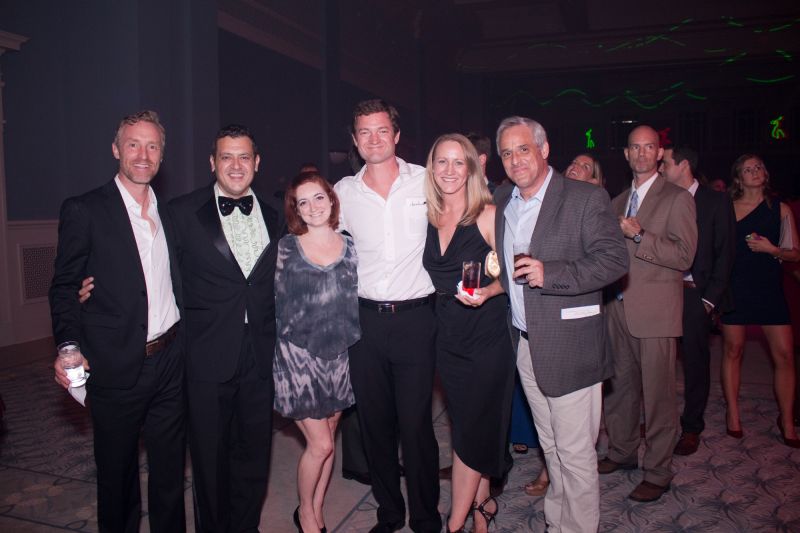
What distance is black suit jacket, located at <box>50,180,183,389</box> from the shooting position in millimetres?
2211

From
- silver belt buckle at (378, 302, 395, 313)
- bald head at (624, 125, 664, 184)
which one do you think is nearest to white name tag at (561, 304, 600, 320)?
silver belt buckle at (378, 302, 395, 313)

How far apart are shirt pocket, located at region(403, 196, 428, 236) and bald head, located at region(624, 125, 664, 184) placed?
120 centimetres

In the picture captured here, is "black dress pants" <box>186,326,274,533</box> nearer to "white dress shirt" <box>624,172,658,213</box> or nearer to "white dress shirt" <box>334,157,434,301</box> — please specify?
"white dress shirt" <box>334,157,434,301</box>

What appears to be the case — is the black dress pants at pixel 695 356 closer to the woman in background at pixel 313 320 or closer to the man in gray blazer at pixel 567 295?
the man in gray blazer at pixel 567 295

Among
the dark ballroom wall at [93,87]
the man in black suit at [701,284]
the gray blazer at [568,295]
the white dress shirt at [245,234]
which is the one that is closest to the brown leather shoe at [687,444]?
the man in black suit at [701,284]

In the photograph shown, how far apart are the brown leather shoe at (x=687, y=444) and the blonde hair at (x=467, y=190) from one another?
2.21 m

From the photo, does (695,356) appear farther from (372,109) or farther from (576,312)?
(372,109)

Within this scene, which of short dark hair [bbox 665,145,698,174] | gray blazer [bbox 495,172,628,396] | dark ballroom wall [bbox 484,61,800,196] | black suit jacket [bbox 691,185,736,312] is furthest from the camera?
dark ballroom wall [bbox 484,61,800,196]

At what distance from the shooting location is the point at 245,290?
96.9 inches

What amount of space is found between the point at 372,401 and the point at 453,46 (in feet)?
40.4

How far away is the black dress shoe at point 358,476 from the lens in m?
3.38

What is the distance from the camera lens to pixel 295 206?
262cm

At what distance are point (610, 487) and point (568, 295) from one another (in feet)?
5.21

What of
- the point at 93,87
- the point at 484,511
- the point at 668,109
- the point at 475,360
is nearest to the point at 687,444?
the point at 484,511
